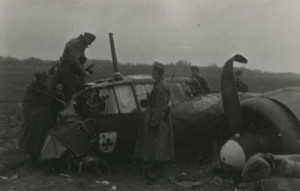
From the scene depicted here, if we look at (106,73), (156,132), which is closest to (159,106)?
(156,132)

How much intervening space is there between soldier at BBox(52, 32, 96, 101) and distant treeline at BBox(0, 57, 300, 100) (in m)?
13.8

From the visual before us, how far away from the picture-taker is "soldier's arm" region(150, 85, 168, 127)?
10.5 m

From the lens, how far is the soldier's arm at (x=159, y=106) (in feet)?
34.6

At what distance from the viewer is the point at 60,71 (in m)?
12.6

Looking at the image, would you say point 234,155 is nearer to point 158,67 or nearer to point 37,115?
point 158,67

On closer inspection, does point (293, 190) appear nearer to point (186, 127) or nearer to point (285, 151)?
point (285, 151)

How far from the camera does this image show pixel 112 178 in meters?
10.7

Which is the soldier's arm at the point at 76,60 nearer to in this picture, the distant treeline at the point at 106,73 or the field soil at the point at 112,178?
the field soil at the point at 112,178

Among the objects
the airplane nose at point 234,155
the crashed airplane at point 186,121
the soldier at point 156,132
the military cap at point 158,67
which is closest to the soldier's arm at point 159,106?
the soldier at point 156,132

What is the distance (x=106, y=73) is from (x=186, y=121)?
27.6 m

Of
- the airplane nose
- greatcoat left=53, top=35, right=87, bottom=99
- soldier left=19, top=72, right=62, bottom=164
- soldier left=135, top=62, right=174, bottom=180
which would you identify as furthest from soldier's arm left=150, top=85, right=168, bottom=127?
soldier left=19, top=72, right=62, bottom=164

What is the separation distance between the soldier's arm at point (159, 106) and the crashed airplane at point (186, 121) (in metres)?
0.75

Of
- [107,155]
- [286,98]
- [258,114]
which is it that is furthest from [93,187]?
[286,98]

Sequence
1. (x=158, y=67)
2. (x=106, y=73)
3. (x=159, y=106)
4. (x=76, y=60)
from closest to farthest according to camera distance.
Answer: (x=159, y=106) < (x=158, y=67) < (x=76, y=60) < (x=106, y=73)
